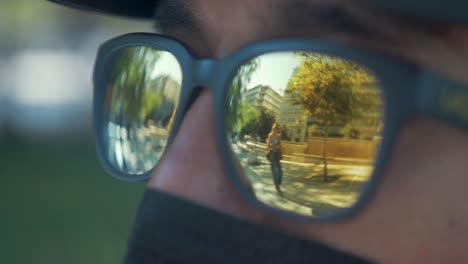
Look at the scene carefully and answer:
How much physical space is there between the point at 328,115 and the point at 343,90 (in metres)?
0.06

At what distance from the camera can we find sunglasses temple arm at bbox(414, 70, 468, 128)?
1.24 metres

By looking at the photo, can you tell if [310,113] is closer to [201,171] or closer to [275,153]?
[275,153]

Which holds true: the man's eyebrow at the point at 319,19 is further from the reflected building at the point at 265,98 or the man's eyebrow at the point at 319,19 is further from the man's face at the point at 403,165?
the reflected building at the point at 265,98

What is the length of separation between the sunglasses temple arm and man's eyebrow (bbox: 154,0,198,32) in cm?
57

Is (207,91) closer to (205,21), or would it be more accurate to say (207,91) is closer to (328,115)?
(205,21)

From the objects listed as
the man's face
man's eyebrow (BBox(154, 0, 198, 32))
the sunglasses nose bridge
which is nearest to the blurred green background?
man's eyebrow (BBox(154, 0, 198, 32))

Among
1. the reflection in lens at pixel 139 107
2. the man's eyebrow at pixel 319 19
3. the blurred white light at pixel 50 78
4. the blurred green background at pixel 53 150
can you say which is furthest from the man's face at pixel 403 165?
the blurred white light at pixel 50 78

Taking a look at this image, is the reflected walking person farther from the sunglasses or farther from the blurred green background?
the blurred green background

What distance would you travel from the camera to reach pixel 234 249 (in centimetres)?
139

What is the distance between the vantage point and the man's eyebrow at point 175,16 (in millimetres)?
1651

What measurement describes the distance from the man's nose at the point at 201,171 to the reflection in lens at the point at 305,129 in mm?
37

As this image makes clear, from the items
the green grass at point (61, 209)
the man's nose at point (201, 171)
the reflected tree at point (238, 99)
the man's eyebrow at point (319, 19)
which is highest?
the man's eyebrow at point (319, 19)

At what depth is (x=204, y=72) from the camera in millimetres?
1541

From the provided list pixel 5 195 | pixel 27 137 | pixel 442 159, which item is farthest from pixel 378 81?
pixel 27 137
